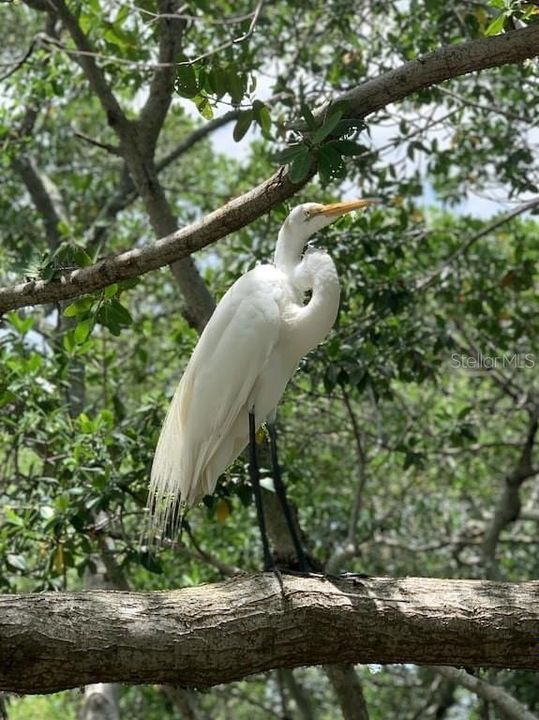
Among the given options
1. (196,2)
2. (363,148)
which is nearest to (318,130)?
(363,148)

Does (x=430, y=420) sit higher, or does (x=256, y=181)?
(x=256, y=181)

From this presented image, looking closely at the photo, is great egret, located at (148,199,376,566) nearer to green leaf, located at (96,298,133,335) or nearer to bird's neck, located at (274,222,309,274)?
bird's neck, located at (274,222,309,274)

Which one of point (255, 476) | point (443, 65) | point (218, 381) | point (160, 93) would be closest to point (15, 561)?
point (255, 476)

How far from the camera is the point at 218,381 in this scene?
3129 mm

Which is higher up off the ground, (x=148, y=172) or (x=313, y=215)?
(x=148, y=172)

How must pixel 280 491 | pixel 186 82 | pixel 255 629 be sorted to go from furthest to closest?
pixel 280 491 → pixel 186 82 → pixel 255 629

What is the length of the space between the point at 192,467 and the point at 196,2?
223 cm

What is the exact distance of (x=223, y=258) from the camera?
593 cm

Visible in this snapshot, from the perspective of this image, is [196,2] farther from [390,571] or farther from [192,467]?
[390,571]

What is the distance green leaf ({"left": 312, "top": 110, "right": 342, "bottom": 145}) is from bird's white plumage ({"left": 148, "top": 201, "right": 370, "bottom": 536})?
771 millimetres

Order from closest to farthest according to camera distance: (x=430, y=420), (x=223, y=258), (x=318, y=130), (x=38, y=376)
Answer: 1. (x=318, y=130)
2. (x=38, y=376)
3. (x=223, y=258)
4. (x=430, y=420)

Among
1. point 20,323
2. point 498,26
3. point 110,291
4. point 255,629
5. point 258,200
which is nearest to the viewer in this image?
point 255,629

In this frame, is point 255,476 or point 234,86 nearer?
point 234,86

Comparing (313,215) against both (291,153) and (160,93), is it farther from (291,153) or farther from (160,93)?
(160,93)
